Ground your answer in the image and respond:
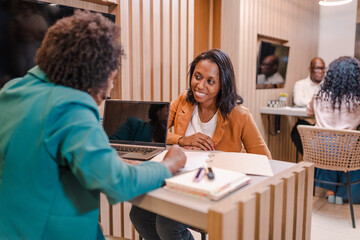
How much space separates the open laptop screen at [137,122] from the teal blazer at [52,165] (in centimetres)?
69

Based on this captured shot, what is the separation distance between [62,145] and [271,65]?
419 cm

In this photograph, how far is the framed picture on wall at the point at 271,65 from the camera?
452 centimetres

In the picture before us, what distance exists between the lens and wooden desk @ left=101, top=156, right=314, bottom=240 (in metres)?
0.98

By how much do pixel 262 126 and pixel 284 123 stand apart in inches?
21.6

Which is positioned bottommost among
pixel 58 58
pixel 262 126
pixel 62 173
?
pixel 262 126

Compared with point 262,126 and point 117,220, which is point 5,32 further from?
point 262,126

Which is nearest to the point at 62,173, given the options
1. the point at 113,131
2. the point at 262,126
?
the point at 113,131

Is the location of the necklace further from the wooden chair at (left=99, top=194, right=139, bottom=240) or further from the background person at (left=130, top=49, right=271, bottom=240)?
the wooden chair at (left=99, top=194, right=139, bottom=240)

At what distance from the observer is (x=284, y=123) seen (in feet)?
16.2

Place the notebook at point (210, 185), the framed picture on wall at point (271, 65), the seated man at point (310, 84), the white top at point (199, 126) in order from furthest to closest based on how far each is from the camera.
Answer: the seated man at point (310, 84), the framed picture on wall at point (271, 65), the white top at point (199, 126), the notebook at point (210, 185)

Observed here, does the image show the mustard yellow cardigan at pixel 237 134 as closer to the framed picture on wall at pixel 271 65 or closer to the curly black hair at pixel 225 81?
the curly black hair at pixel 225 81

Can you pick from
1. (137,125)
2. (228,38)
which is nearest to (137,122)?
(137,125)

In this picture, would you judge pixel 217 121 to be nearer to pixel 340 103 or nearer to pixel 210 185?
pixel 210 185

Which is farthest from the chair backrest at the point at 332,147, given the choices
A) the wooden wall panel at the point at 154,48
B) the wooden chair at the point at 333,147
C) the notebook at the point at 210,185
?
the notebook at the point at 210,185
